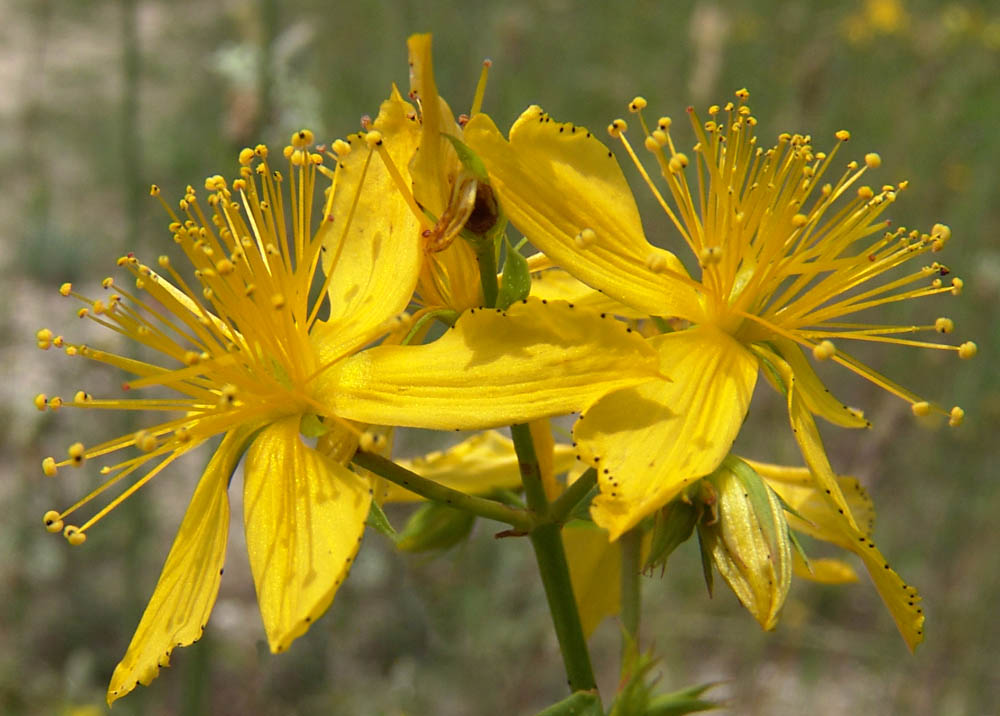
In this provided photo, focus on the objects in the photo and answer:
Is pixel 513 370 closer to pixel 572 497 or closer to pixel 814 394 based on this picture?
pixel 572 497

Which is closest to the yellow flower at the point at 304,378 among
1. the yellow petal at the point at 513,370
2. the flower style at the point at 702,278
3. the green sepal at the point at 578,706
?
the yellow petal at the point at 513,370

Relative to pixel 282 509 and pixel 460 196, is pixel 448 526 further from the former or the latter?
pixel 460 196

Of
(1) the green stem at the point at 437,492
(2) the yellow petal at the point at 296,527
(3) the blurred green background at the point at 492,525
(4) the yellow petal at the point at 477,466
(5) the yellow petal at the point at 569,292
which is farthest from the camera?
(3) the blurred green background at the point at 492,525

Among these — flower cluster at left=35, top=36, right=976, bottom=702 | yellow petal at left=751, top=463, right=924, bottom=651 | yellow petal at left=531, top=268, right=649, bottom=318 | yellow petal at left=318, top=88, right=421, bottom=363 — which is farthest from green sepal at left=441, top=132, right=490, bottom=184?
yellow petal at left=751, top=463, right=924, bottom=651

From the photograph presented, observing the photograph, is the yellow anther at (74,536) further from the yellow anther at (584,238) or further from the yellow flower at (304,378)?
the yellow anther at (584,238)

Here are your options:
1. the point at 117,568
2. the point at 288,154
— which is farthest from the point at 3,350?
the point at 288,154

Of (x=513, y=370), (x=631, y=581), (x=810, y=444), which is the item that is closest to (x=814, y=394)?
(x=810, y=444)
